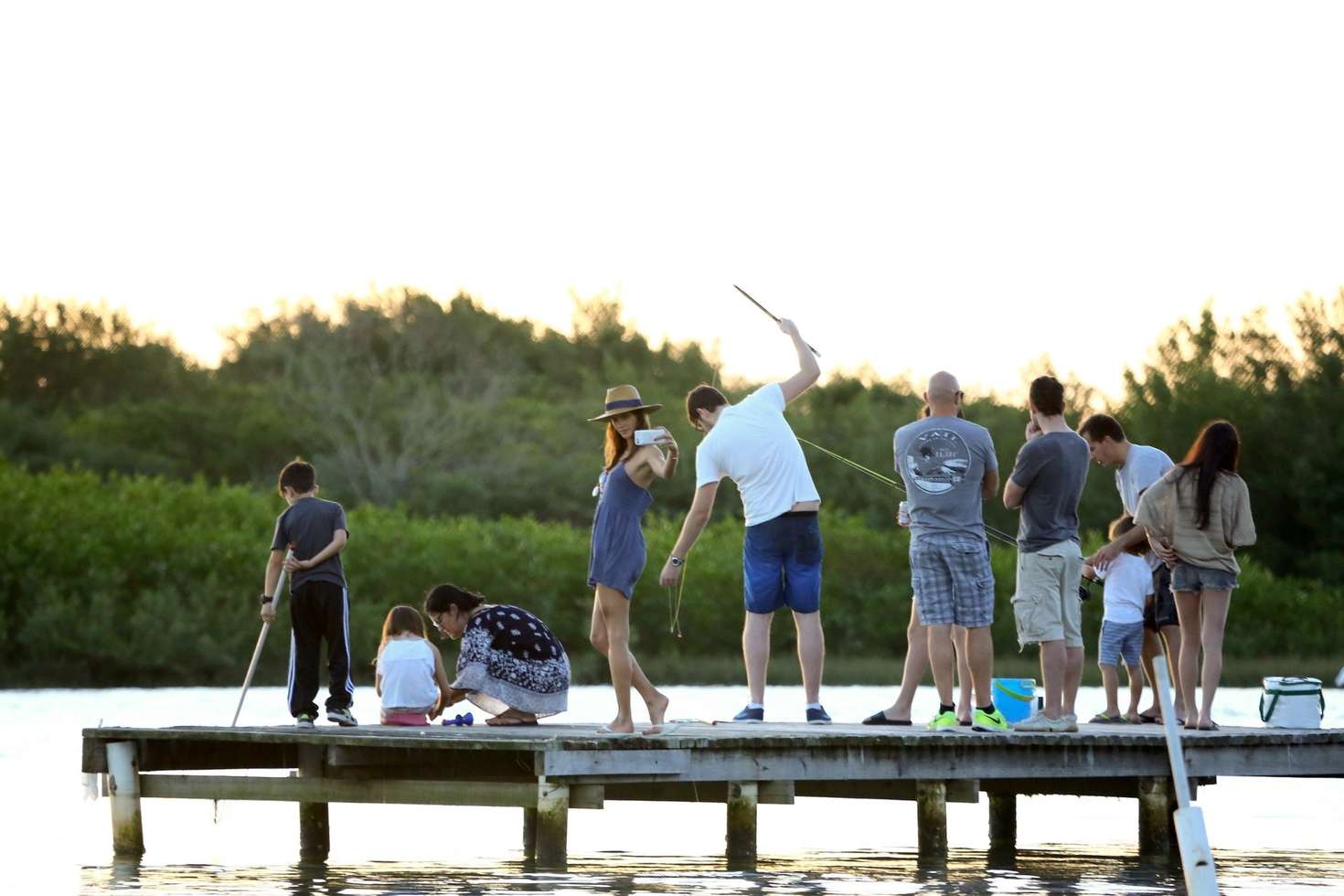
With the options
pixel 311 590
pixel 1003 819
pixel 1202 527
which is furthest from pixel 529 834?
pixel 1202 527

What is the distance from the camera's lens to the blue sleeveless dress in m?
9.01

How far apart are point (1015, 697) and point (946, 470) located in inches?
76.5

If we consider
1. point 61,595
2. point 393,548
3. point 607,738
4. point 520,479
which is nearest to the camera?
point 607,738

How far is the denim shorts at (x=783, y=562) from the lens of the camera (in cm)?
1027

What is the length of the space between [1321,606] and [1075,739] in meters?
25.7

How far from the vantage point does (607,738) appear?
895 cm

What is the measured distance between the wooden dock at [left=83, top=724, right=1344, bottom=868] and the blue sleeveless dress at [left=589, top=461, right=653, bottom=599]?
26.1 inches

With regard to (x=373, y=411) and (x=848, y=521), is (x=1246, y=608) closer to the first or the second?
(x=848, y=521)

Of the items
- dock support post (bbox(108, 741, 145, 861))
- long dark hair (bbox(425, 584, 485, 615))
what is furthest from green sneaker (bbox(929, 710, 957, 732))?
dock support post (bbox(108, 741, 145, 861))

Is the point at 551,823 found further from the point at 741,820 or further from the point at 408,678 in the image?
the point at 408,678

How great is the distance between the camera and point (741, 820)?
10.0m

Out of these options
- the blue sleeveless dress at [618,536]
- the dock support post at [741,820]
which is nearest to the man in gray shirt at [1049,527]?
the dock support post at [741,820]

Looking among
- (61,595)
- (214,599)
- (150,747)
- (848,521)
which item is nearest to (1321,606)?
(848,521)

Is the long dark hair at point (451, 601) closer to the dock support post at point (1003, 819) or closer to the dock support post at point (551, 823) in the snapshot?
the dock support post at point (551, 823)
